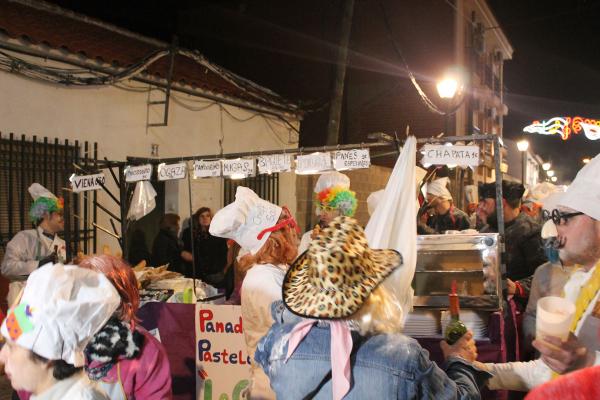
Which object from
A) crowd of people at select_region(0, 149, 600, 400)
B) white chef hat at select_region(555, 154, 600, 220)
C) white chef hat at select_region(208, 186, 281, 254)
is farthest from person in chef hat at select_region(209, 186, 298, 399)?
white chef hat at select_region(555, 154, 600, 220)

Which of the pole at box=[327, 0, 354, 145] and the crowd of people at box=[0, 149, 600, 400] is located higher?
the pole at box=[327, 0, 354, 145]

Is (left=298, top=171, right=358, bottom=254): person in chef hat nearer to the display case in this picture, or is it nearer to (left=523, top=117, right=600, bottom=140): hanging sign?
the display case

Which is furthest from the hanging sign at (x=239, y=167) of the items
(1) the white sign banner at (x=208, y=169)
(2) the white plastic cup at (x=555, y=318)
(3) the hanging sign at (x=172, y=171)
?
(2) the white plastic cup at (x=555, y=318)

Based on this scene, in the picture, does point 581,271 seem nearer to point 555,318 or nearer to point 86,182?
point 555,318

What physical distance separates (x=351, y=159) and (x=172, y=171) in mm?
2210

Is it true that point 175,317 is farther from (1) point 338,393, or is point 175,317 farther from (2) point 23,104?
(2) point 23,104

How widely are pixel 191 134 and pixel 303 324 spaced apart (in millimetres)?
9376

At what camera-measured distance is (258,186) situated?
12.1 meters

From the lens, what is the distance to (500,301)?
3.78 m

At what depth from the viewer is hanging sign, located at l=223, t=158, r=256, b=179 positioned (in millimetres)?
5473

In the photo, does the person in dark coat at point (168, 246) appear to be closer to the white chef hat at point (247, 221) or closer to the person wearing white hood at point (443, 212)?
the person wearing white hood at point (443, 212)

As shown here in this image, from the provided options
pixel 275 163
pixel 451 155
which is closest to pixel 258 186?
pixel 275 163

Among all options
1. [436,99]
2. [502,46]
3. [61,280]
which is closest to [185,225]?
[61,280]

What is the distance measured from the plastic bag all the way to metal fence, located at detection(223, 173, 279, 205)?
198 inches
